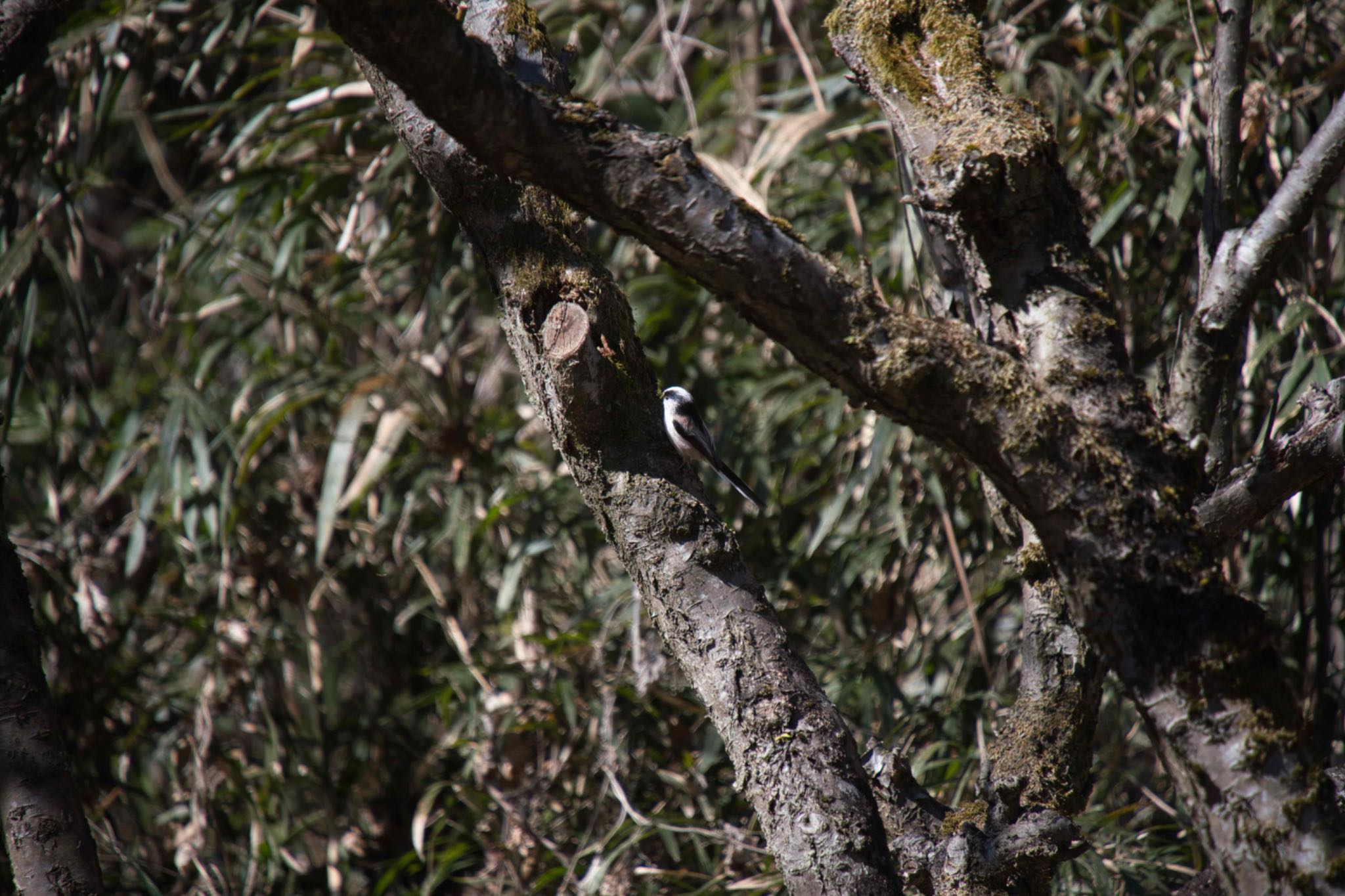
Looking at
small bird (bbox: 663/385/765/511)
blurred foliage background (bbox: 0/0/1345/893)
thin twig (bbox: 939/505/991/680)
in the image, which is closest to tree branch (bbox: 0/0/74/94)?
blurred foliage background (bbox: 0/0/1345/893)

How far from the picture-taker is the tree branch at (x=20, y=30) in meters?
1.51

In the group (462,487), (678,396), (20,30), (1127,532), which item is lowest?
(1127,532)

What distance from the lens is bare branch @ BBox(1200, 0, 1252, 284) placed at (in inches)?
51.1

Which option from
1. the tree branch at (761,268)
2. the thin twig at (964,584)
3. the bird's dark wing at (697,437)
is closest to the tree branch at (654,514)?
the tree branch at (761,268)

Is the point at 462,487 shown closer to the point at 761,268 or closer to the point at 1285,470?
the point at 761,268

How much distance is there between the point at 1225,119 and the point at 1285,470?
51 centimetres

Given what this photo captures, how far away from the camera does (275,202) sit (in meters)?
3.08

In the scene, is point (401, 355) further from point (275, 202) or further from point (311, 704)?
point (311, 704)

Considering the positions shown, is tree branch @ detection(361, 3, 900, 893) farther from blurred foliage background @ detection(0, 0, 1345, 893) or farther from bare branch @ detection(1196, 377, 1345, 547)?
blurred foliage background @ detection(0, 0, 1345, 893)

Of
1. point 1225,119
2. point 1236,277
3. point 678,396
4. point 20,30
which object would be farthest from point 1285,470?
point 20,30

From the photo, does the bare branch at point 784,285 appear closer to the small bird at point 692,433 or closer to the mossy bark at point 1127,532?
the mossy bark at point 1127,532

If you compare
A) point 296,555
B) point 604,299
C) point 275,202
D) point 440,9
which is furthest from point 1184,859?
point 275,202

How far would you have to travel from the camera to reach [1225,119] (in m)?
1.30

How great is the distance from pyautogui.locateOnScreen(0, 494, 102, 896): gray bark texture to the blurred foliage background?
105 centimetres
